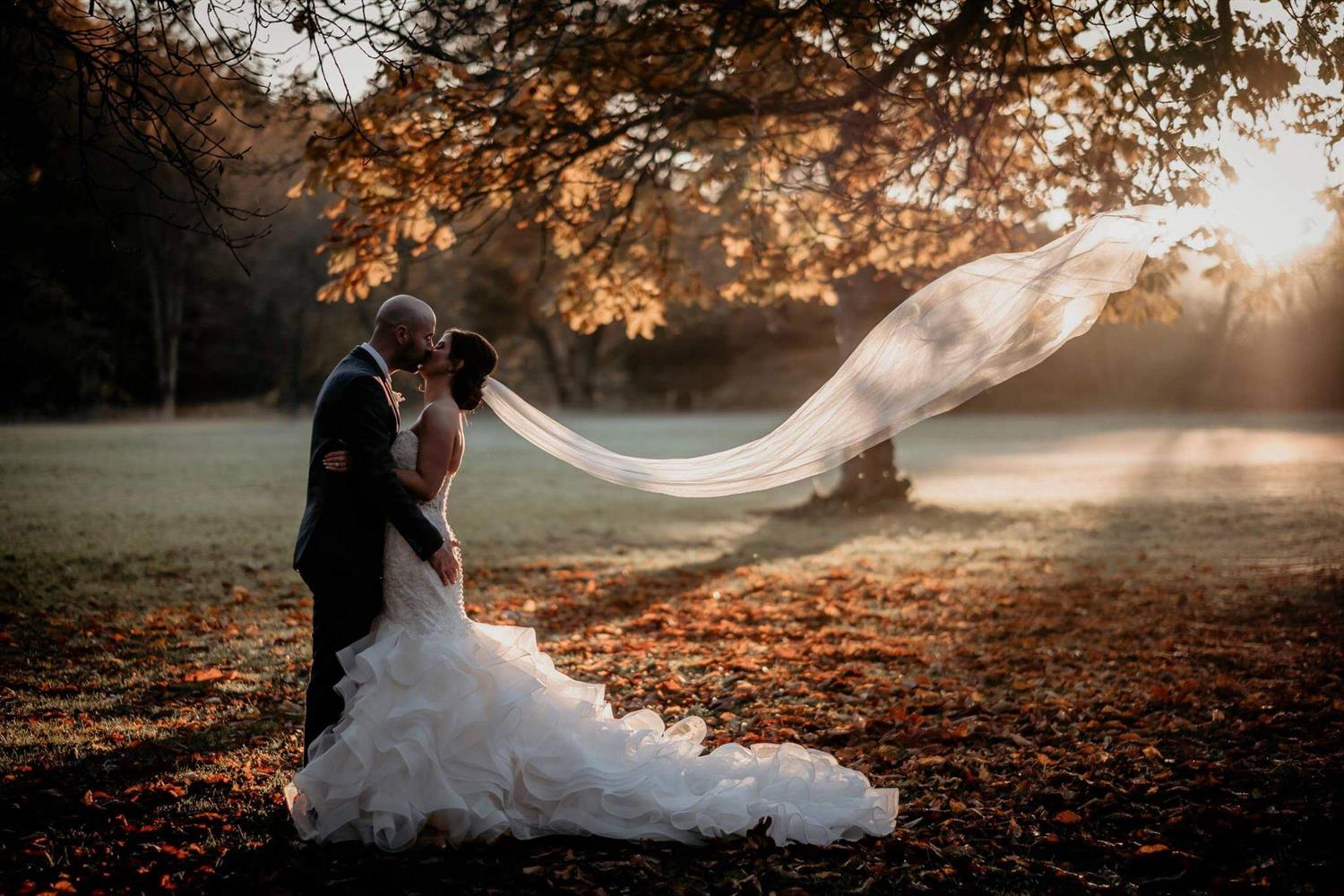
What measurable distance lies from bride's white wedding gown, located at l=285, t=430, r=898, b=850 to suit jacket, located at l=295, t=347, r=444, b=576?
0.14m

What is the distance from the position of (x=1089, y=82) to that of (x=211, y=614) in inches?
393

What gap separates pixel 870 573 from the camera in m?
12.7

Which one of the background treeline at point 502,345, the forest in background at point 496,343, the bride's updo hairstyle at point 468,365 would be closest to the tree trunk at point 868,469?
the bride's updo hairstyle at point 468,365

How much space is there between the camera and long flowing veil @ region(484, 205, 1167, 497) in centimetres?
550

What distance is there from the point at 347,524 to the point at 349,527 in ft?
0.06

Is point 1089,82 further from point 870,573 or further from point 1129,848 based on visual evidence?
point 1129,848

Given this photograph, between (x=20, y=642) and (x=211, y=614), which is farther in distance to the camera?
(x=211, y=614)

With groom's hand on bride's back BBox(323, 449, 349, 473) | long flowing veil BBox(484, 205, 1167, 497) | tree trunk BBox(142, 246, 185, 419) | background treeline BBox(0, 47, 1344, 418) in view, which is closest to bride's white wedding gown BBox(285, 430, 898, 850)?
groom's hand on bride's back BBox(323, 449, 349, 473)

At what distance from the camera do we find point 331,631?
4746mm

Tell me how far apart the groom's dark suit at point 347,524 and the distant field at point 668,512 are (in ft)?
21.9

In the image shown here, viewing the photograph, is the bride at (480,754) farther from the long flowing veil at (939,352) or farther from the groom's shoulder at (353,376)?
the long flowing veil at (939,352)

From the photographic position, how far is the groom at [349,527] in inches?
185

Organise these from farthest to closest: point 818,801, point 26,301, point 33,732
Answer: point 26,301, point 33,732, point 818,801

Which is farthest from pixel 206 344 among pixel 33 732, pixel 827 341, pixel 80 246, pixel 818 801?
pixel 818 801
